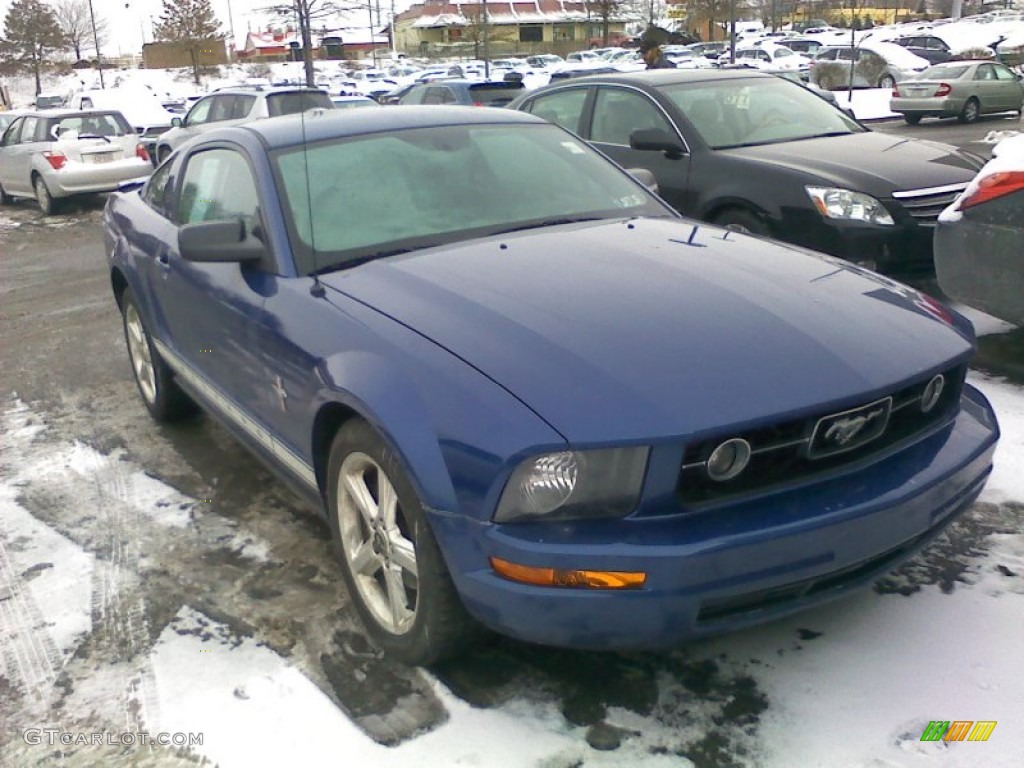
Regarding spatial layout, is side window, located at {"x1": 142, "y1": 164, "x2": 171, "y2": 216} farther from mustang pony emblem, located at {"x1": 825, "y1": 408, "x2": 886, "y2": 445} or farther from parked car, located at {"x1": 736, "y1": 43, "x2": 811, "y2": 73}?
parked car, located at {"x1": 736, "y1": 43, "x2": 811, "y2": 73}

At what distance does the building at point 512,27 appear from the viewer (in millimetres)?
73188

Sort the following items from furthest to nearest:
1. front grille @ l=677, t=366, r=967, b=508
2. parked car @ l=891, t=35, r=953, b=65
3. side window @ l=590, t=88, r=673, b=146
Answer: parked car @ l=891, t=35, r=953, b=65, side window @ l=590, t=88, r=673, b=146, front grille @ l=677, t=366, r=967, b=508

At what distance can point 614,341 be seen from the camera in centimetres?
256

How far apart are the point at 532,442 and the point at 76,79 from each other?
2691 inches

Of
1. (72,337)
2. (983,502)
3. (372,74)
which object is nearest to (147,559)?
(983,502)

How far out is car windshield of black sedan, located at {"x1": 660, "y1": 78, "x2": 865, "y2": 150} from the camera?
6672mm

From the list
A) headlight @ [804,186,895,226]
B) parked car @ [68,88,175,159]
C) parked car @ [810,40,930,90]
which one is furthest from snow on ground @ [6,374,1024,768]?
parked car @ [810,40,930,90]

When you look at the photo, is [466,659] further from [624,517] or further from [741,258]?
[741,258]

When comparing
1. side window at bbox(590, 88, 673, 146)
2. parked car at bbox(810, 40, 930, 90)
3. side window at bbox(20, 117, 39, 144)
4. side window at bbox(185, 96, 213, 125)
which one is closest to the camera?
side window at bbox(590, 88, 673, 146)

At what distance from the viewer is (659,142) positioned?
6.50 metres

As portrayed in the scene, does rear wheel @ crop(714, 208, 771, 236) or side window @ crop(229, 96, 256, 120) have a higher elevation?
side window @ crop(229, 96, 256, 120)

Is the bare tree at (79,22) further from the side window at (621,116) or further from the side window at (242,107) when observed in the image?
the side window at (621,116)

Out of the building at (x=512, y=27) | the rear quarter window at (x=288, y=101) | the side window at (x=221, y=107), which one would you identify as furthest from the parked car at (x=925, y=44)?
the building at (x=512, y=27)

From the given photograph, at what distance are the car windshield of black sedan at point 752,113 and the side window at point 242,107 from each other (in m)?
9.57
